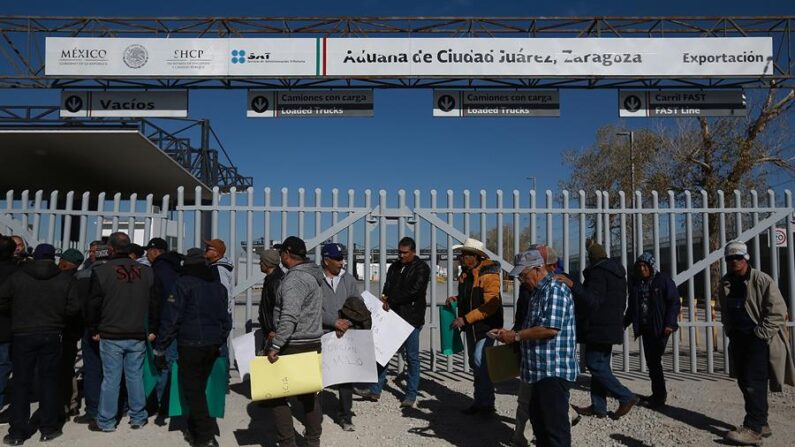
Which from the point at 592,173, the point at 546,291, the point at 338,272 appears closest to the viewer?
the point at 546,291

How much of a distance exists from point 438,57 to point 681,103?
205 inches

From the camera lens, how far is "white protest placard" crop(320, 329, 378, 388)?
5.75 metres

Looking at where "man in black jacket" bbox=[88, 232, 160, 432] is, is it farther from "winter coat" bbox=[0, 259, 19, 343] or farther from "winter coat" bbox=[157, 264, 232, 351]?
"winter coat" bbox=[0, 259, 19, 343]

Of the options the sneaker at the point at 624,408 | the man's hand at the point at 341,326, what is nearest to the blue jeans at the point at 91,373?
the man's hand at the point at 341,326

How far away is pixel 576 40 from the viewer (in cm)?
1190

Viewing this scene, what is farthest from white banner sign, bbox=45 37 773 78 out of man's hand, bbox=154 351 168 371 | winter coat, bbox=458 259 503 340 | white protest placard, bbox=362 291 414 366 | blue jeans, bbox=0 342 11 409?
blue jeans, bbox=0 342 11 409

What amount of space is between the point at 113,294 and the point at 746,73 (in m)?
12.0

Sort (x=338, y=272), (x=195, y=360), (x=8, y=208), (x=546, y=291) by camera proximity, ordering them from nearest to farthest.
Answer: (x=546, y=291), (x=195, y=360), (x=338, y=272), (x=8, y=208)

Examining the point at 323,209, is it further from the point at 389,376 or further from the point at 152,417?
the point at 152,417

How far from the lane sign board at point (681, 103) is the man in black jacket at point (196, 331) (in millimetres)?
9933

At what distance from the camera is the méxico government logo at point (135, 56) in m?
12.0

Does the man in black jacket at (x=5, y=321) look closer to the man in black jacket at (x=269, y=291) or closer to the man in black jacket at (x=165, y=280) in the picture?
the man in black jacket at (x=165, y=280)

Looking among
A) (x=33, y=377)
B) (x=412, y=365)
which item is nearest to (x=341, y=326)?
(x=412, y=365)

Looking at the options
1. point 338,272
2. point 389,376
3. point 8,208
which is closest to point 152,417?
point 338,272
